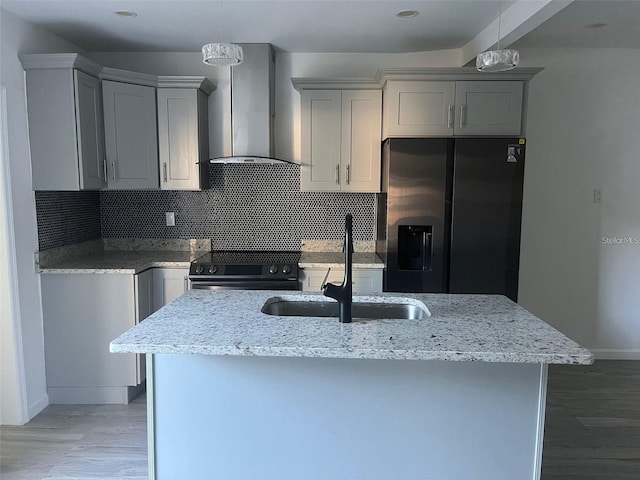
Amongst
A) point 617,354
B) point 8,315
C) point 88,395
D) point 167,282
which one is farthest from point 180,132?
point 617,354

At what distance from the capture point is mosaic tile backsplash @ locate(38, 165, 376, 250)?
12.3ft

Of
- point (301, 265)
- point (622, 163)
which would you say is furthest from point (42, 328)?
point (622, 163)

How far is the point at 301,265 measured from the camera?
320cm

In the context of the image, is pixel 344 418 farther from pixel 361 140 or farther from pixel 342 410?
pixel 361 140

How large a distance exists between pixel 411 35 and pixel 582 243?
87.9 inches

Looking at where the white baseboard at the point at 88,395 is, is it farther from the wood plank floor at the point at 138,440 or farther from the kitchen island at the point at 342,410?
the kitchen island at the point at 342,410

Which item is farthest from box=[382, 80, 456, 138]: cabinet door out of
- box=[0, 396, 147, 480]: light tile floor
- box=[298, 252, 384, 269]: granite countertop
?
box=[0, 396, 147, 480]: light tile floor

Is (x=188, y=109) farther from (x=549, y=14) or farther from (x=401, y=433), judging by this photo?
(x=401, y=433)

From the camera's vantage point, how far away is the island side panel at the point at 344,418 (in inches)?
64.2

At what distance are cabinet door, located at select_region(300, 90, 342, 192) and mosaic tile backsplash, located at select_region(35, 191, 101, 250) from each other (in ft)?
5.78

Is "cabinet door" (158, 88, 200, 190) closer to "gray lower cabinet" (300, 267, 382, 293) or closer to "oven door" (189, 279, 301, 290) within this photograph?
"oven door" (189, 279, 301, 290)

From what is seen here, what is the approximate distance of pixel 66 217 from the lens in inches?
129

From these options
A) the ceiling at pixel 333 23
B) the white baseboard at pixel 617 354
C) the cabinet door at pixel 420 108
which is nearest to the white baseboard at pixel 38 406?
the ceiling at pixel 333 23

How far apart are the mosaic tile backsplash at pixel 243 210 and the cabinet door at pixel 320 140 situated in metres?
0.29
